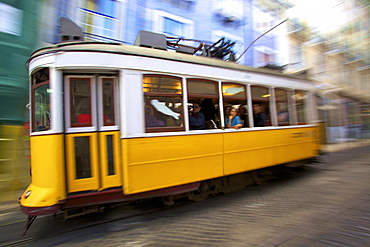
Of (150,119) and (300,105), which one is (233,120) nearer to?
(150,119)

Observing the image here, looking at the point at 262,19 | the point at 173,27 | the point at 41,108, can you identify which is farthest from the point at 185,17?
the point at 41,108

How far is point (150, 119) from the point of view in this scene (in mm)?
3627

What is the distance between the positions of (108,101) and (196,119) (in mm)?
1600

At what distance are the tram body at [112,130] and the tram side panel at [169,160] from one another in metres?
0.02

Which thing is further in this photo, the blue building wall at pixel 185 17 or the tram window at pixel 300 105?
the blue building wall at pixel 185 17

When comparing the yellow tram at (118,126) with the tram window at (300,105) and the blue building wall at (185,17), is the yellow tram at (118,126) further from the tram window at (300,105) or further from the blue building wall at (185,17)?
the blue building wall at (185,17)

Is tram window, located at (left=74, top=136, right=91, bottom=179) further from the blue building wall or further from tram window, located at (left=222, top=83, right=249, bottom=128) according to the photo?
the blue building wall

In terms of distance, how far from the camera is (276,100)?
5.48 meters

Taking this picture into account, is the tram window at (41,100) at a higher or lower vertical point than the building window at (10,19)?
lower

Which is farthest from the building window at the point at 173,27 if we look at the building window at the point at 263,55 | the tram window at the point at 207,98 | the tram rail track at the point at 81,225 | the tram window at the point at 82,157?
the tram rail track at the point at 81,225

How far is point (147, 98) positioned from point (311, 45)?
20.3m

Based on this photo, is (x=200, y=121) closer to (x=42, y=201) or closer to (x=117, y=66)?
(x=117, y=66)

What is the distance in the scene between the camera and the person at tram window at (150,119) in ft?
11.8

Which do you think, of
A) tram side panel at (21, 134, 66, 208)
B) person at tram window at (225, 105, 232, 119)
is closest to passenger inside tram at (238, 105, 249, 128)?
person at tram window at (225, 105, 232, 119)
